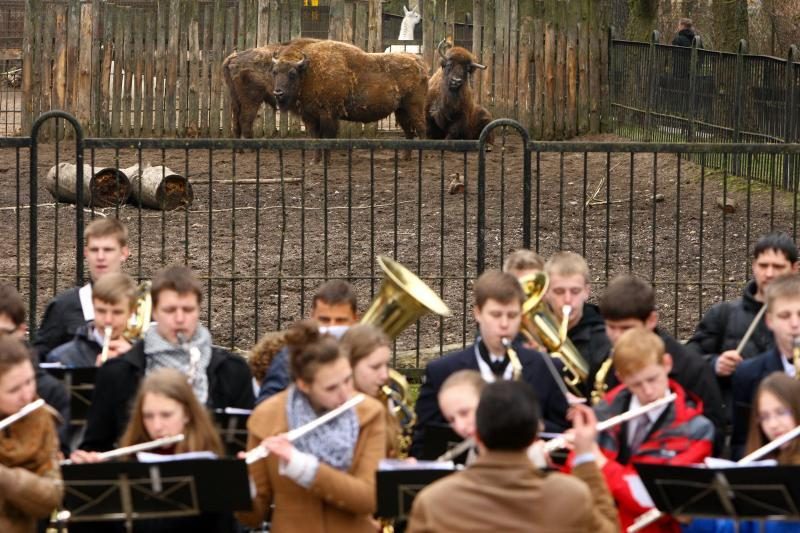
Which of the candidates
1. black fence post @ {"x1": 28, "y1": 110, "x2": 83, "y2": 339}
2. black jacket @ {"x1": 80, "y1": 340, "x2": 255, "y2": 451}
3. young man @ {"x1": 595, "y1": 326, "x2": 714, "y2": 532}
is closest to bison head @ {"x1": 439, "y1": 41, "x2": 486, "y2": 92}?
black fence post @ {"x1": 28, "y1": 110, "x2": 83, "y2": 339}

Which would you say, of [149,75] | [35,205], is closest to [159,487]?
[35,205]

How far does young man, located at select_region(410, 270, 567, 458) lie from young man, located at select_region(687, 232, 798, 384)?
0.96 meters

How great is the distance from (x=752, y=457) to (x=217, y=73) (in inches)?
742

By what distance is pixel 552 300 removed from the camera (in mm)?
7355

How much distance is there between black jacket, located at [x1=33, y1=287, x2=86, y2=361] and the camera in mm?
7688

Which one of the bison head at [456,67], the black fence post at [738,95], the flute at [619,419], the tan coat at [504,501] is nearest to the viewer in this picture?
the tan coat at [504,501]

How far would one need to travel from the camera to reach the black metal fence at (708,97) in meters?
17.4

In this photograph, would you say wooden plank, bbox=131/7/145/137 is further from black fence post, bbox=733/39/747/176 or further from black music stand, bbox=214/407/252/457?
black music stand, bbox=214/407/252/457

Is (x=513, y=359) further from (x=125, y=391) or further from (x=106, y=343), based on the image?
(x=106, y=343)

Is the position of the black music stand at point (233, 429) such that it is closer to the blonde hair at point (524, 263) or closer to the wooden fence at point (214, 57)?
the blonde hair at point (524, 263)

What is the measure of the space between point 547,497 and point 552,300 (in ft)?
8.90

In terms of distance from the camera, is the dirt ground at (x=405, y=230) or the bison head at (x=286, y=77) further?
the bison head at (x=286, y=77)

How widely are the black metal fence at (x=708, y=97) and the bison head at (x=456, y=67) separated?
2401 millimetres

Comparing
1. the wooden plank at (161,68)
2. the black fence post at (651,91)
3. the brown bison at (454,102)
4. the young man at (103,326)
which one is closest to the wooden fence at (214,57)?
the wooden plank at (161,68)
